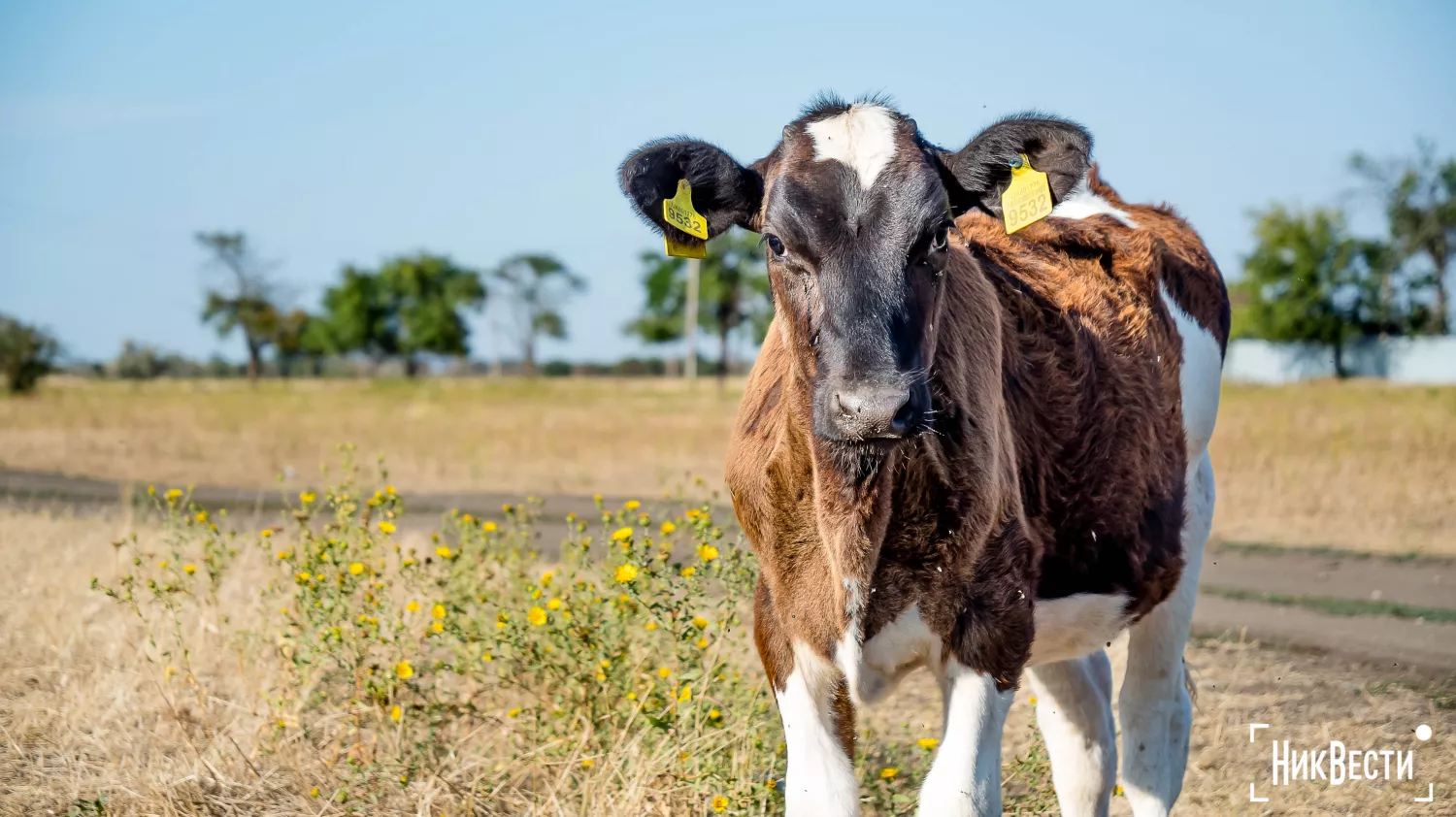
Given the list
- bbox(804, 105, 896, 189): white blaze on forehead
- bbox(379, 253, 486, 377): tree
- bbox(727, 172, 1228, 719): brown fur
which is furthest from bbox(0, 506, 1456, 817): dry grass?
bbox(379, 253, 486, 377): tree

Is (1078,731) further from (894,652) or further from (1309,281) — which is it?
(1309,281)

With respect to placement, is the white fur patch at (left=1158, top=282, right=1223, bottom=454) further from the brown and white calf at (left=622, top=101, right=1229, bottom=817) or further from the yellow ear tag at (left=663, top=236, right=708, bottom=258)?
the yellow ear tag at (left=663, top=236, right=708, bottom=258)

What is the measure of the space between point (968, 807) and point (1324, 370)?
6926 cm

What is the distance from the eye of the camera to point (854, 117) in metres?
3.85

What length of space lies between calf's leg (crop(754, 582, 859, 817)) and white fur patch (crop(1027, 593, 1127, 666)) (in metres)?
0.89

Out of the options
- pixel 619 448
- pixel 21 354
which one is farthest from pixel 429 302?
pixel 619 448

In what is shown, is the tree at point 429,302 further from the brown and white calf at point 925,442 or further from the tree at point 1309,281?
the brown and white calf at point 925,442

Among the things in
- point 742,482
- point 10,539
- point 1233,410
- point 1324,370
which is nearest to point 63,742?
point 742,482

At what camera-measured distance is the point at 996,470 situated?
149 inches

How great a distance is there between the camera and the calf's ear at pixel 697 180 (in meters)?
4.12

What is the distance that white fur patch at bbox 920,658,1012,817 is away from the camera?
357cm

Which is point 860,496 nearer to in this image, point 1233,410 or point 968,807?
point 968,807

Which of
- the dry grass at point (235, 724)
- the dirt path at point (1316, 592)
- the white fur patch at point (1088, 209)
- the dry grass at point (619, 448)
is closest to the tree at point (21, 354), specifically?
the dry grass at point (619, 448)

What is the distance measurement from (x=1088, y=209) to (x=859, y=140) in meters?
2.78
